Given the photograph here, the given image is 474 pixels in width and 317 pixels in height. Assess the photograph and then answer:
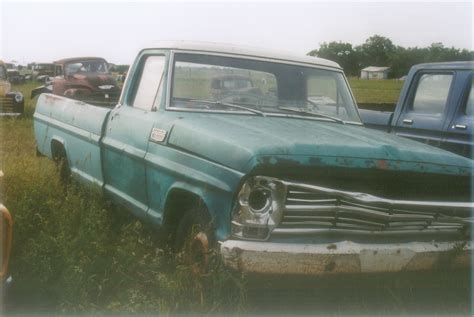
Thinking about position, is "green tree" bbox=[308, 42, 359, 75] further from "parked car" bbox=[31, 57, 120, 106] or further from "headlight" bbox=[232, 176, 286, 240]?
"headlight" bbox=[232, 176, 286, 240]

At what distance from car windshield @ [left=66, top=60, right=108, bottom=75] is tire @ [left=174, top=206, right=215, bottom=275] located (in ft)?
44.0

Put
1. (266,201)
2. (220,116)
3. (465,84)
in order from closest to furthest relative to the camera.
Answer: (266,201) < (220,116) < (465,84)

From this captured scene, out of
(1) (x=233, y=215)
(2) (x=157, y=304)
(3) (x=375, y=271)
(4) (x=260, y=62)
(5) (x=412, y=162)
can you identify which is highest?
(4) (x=260, y=62)

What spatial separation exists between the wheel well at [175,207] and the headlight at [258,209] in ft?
1.82

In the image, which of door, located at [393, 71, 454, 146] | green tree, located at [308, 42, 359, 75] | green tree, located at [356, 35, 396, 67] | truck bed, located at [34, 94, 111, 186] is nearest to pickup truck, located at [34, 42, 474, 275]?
truck bed, located at [34, 94, 111, 186]

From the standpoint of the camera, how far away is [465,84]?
19.3ft

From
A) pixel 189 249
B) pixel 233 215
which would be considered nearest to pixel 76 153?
pixel 189 249

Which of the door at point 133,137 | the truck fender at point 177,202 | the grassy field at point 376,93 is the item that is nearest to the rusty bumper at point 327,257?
the truck fender at point 177,202

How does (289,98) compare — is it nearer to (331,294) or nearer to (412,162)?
(412,162)

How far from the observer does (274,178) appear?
9.97 feet

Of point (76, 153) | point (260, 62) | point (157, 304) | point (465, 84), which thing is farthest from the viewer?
point (465, 84)

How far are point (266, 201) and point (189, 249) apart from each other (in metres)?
0.62

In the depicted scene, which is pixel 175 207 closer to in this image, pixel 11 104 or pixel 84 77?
pixel 11 104

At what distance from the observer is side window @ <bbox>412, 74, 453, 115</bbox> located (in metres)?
6.13
